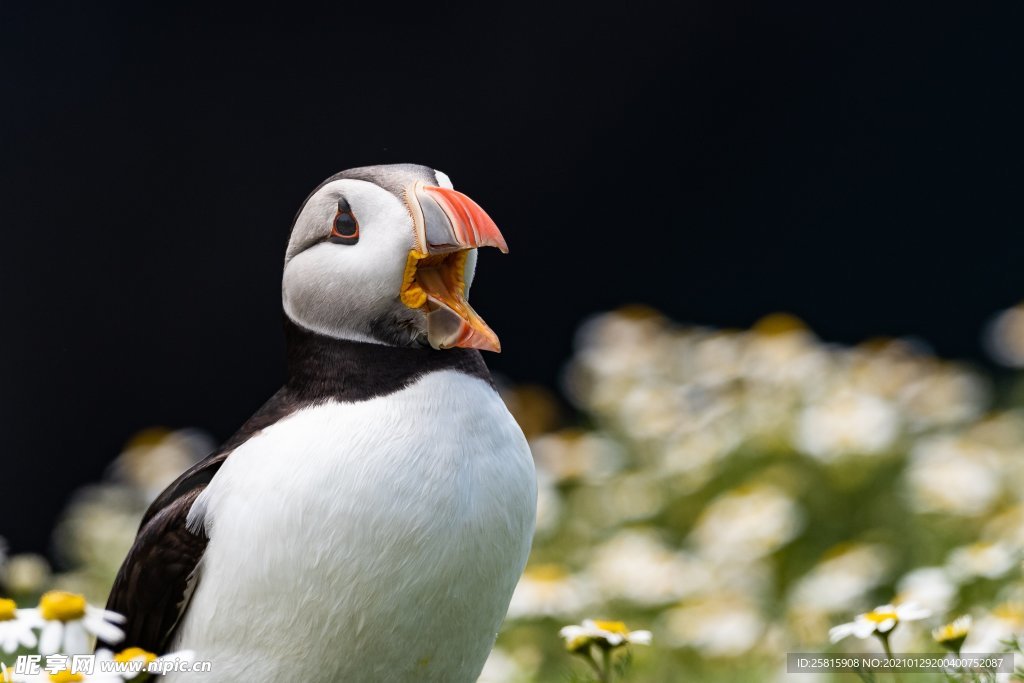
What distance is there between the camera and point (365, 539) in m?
1.98

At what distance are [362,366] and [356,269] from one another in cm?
16

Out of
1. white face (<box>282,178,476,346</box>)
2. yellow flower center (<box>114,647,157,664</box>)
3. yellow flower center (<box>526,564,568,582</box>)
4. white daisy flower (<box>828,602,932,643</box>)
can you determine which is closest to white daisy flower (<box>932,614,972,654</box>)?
white daisy flower (<box>828,602,932,643</box>)

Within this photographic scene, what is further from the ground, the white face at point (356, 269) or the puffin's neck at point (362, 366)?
the white face at point (356, 269)

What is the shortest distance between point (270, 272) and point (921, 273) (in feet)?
9.52

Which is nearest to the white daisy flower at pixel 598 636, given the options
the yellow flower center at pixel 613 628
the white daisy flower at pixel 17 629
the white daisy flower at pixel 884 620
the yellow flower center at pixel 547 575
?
the yellow flower center at pixel 613 628

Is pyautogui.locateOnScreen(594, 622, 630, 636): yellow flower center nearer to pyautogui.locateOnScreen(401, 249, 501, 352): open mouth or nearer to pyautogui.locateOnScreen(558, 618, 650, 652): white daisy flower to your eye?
pyautogui.locateOnScreen(558, 618, 650, 652): white daisy flower

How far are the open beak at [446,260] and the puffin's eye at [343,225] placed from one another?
112mm

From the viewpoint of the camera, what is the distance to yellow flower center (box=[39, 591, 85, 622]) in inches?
77.4

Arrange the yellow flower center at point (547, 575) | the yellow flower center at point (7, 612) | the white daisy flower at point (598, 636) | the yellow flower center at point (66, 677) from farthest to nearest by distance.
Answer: the yellow flower center at point (547, 575) → the white daisy flower at point (598, 636) → the yellow flower center at point (7, 612) → the yellow flower center at point (66, 677)

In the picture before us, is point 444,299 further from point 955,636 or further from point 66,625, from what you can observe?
point 955,636

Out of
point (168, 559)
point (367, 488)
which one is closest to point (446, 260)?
point (367, 488)

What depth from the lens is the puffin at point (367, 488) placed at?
6.54 feet

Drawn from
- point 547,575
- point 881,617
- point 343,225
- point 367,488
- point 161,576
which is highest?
point 547,575

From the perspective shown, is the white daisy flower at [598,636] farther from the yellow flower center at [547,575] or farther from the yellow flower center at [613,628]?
the yellow flower center at [547,575]
